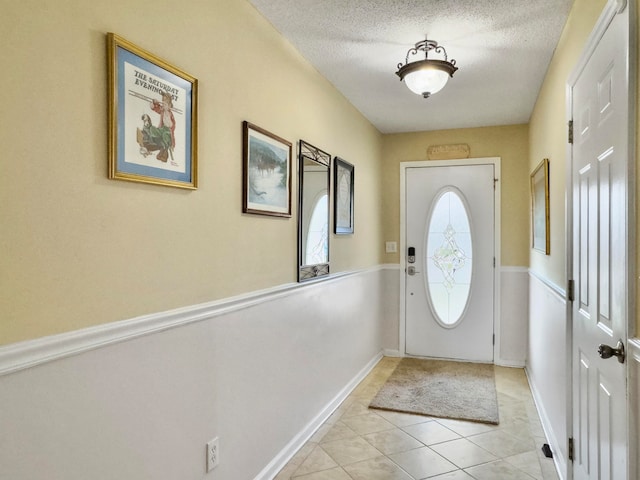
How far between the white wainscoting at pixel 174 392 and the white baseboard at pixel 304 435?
1 centimetres

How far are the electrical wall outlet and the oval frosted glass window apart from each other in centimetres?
316

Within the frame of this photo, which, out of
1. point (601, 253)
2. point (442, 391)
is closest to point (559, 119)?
point (601, 253)

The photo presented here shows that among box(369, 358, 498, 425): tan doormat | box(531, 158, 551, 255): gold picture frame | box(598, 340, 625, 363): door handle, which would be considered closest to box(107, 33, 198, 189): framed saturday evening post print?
box(598, 340, 625, 363): door handle

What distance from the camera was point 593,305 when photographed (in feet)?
5.54

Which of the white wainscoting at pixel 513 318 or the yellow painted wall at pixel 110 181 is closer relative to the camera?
the yellow painted wall at pixel 110 181

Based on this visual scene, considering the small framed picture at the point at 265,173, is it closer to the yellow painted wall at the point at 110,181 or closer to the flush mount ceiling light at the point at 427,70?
the yellow painted wall at the point at 110,181

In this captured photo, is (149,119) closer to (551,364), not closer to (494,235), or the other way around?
(551,364)

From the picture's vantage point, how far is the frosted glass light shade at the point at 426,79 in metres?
2.54

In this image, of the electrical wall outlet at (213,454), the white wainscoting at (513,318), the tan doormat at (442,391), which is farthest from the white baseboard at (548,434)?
the electrical wall outlet at (213,454)

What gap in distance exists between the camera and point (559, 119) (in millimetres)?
2459

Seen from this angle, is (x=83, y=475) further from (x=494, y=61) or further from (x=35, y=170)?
(x=494, y=61)

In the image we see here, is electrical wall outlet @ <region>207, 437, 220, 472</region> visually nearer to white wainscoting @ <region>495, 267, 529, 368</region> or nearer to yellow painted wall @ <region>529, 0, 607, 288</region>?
yellow painted wall @ <region>529, 0, 607, 288</region>

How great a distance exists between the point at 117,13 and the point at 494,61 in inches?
89.5

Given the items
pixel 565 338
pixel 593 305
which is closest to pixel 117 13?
pixel 593 305
